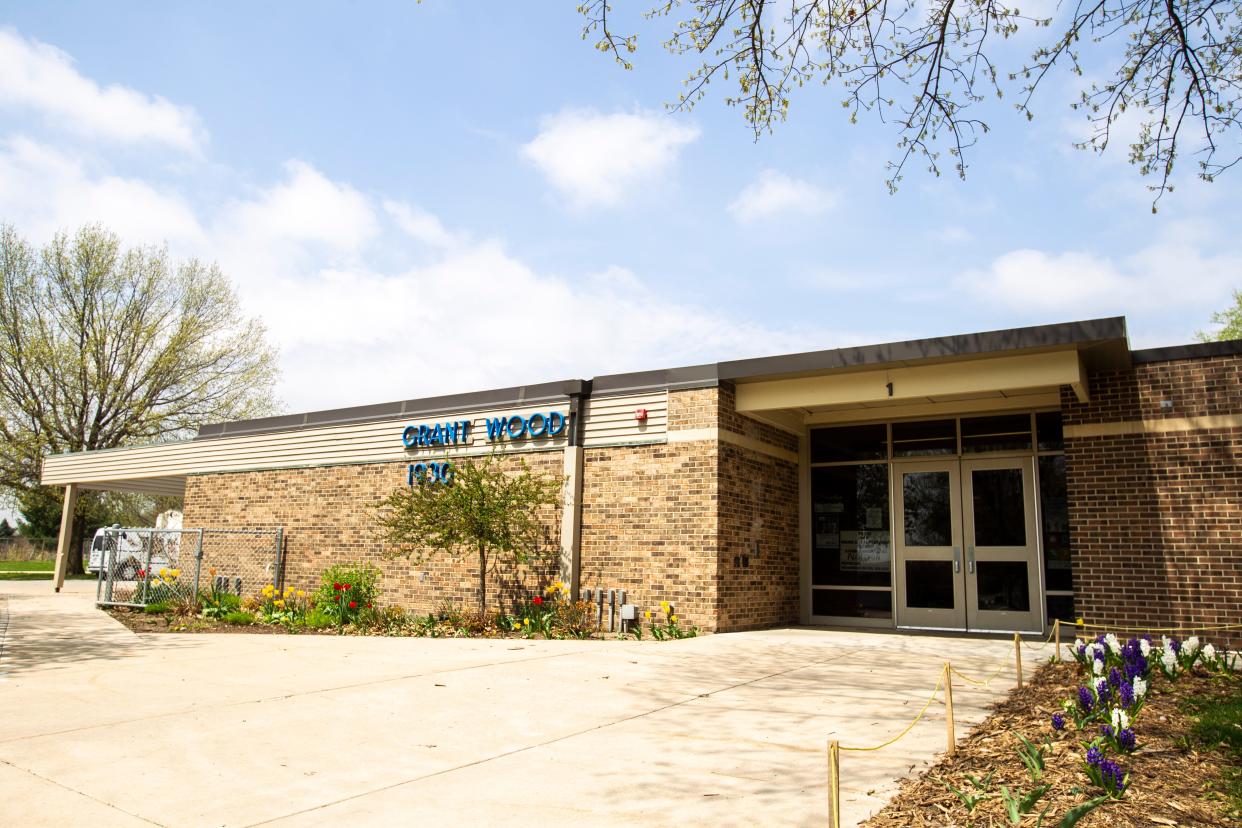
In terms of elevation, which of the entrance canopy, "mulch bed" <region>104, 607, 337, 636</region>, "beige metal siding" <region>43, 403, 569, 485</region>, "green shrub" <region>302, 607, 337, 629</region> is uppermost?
the entrance canopy

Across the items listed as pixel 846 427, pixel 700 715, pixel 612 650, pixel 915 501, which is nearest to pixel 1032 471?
pixel 915 501

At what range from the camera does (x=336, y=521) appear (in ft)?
A: 55.8

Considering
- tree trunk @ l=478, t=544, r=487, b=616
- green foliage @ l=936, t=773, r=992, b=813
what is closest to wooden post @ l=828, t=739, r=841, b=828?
green foliage @ l=936, t=773, r=992, b=813

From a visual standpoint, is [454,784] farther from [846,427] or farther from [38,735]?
[846,427]

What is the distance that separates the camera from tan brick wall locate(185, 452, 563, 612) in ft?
47.5

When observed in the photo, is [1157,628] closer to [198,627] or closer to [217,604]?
[198,627]

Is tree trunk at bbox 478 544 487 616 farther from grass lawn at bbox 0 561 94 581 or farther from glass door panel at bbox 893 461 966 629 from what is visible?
grass lawn at bbox 0 561 94 581

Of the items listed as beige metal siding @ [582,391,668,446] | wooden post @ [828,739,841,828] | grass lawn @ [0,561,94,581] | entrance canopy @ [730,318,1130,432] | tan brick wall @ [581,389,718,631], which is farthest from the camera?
grass lawn @ [0,561,94,581]

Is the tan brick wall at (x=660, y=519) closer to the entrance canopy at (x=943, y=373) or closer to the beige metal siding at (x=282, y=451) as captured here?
the entrance canopy at (x=943, y=373)

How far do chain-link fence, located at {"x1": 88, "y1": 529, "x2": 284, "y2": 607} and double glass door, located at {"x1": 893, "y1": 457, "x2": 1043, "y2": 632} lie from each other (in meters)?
12.4

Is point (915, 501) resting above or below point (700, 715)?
above

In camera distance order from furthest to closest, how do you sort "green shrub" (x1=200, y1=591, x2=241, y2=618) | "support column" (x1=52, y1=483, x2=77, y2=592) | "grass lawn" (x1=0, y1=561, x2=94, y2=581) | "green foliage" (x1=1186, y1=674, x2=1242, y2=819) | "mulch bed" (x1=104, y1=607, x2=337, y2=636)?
"grass lawn" (x1=0, y1=561, x2=94, y2=581) → "support column" (x1=52, y1=483, x2=77, y2=592) → "green shrub" (x1=200, y1=591, x2=241, y2=618) → "mulch bed" (x1=104, y1=607, x2=337, y2=636) → "green foliage" (x1=1186, y1=674, x2=1242, y2=819)

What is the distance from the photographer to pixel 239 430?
19.7 m

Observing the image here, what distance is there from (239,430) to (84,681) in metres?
12.5
